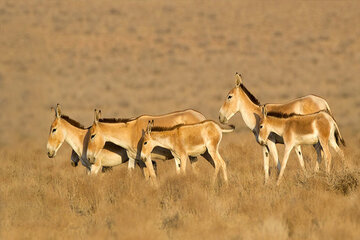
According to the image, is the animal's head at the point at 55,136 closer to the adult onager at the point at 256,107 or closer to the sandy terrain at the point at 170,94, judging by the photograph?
the sandy terrain at the point at 170,94

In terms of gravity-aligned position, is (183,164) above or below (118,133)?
below

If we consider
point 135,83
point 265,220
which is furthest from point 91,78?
point 265,220

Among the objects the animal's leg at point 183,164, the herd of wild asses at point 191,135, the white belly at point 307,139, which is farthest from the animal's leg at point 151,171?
the white belly at point 307,139

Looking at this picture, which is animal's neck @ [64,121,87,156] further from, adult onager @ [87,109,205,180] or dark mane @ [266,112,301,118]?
dark mane @ [266,112,301,118]

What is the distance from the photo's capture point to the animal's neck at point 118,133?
1305cm

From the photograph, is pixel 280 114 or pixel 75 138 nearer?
pixel 280 114

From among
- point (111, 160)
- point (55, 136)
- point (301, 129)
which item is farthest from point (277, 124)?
point (55, 136)

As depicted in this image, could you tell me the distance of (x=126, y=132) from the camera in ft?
43.2

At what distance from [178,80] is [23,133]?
1577 cm

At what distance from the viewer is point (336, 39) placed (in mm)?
45469

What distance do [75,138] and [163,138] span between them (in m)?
2.20

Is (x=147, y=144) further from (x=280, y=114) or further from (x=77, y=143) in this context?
(x=280, y=114)

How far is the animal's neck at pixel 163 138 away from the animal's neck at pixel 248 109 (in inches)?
80.8

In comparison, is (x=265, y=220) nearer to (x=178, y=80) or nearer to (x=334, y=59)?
(x=178, y=80)
